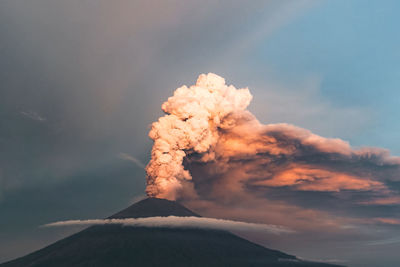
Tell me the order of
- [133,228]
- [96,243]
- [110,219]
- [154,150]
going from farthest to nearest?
1. [110,219]
2. [133,228]
3. [96,243]
4. [154,150]

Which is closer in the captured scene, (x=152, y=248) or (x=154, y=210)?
(x=152, y=248)

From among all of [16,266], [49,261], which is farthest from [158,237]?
[16,266]

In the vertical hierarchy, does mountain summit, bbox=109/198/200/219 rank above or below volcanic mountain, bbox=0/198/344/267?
above

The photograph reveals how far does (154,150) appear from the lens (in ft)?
388

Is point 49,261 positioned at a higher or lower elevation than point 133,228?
lower

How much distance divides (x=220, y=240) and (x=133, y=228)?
101ft

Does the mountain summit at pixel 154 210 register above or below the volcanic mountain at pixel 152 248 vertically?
above

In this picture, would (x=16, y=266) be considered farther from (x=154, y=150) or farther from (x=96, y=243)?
(x=154, y=150)

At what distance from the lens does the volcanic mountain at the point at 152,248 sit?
392ft

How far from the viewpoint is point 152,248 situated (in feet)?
410

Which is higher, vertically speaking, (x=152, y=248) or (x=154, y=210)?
(x=154, y=210)

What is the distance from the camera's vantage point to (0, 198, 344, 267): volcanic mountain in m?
120

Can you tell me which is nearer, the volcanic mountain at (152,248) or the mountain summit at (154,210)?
the volcanic mountain at (152,248)

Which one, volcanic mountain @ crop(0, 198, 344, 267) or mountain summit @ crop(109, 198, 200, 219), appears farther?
mountain summit @ crop(109, 198, 200, 219)
